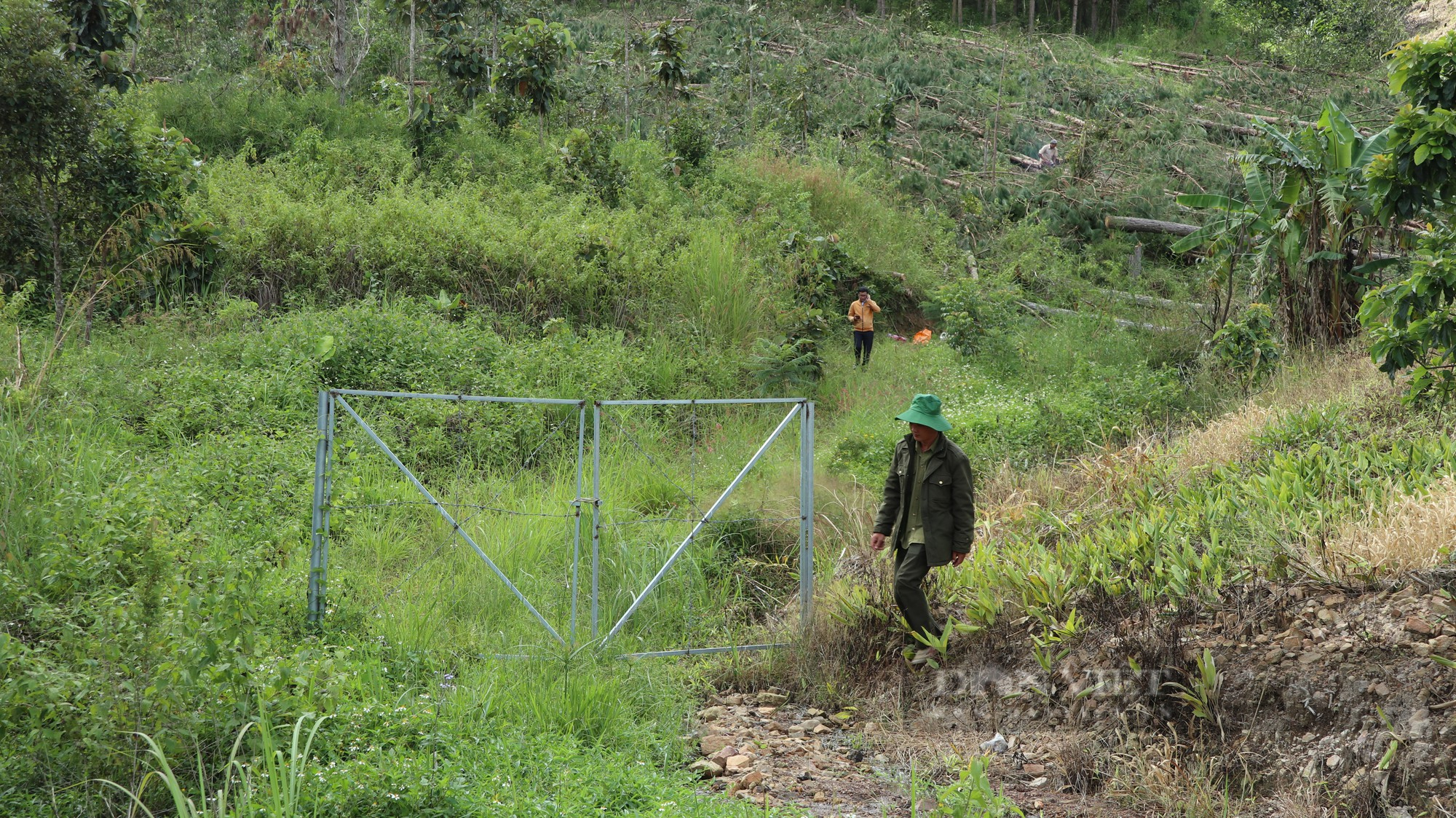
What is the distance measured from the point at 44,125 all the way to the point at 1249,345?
1204 cm

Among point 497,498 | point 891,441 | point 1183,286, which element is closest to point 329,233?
point 497,498

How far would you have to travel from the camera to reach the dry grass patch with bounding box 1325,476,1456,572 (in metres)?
5.22

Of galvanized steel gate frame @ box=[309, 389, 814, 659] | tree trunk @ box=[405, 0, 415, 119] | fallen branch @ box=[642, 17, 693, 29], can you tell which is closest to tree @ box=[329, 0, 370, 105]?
tree trunk @ box=[405, 0, 415, 119]

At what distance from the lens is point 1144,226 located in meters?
20.6

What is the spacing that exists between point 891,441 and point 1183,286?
36.1 ft

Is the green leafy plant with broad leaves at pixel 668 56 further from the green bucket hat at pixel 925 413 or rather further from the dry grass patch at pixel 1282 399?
the green bucket hat at pixel 925 413

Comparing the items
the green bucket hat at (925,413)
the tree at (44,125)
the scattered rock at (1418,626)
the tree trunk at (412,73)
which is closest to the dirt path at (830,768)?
the scattered rock at (1418,626)

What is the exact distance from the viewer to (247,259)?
12.4 metres

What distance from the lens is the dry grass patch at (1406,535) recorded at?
205 inches

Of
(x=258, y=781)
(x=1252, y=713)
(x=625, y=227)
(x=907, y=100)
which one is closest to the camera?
(x=258, y=781)

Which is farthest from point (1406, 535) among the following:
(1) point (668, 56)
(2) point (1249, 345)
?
(1) point (668, 56)

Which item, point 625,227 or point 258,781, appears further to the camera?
point 625,227

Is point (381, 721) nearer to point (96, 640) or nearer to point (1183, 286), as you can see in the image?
point (96, 640)

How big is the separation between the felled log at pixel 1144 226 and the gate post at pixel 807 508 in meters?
15.6
